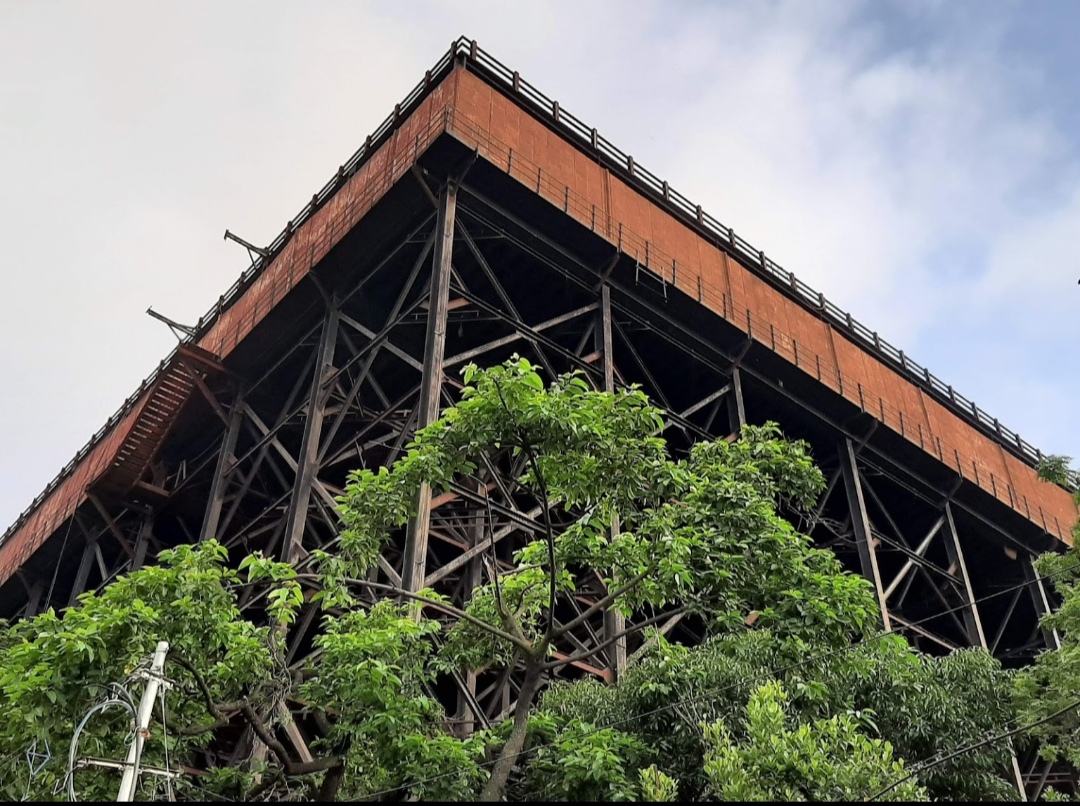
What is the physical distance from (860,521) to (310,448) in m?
13.6

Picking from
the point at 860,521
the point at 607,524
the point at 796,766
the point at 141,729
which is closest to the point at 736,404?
the point at 860,521

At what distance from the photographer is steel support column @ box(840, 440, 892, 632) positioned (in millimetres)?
24936

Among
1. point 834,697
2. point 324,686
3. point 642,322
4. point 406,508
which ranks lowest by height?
point 324,686

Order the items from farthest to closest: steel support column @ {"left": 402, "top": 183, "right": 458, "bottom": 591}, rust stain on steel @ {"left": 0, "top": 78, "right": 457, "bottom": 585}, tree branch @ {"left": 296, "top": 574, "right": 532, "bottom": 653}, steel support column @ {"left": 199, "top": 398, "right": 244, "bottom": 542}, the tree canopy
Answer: steel support column @ {"left": 199, "top": 398, "right": 244, "bottom": 542}
rust stain on steel @ {"left": 0, "top": 78, "right": 457, "bottom": 585}
steel support column @ {"left": 402, "top": 183, "right": 458, "bottom": 591}
tree branch @ {"left": 296, "top": 574, "right": 532, "bottom": 653}
the tree canopy

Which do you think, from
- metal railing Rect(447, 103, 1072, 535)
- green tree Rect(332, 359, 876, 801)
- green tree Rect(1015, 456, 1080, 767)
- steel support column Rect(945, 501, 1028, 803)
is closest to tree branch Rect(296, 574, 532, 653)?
green tree Rect(332, 359, 876, 801)

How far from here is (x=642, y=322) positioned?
2405 centimetres

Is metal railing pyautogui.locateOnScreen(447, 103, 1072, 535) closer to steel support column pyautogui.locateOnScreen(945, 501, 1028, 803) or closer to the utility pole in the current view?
steel support column pyautogui.locateOnScreen(945, 501, 1028, 803)

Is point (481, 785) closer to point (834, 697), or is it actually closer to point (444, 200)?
point (834, 697)

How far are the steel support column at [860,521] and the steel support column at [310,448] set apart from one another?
1280 cm

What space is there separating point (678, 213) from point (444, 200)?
7.65 m

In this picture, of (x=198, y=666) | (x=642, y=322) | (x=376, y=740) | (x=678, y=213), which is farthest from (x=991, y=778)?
(x=678, y=213)

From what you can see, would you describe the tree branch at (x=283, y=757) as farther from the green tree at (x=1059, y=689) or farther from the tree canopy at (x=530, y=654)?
the green tree at (x=1059, y=689)

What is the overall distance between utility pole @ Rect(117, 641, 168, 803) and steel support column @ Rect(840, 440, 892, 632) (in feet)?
60.0

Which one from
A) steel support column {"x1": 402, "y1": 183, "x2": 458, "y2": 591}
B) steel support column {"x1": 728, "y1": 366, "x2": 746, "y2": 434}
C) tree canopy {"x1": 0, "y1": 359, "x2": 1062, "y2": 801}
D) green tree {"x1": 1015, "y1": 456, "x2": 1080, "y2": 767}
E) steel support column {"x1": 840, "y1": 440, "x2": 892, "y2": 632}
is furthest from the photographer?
steel support column {"x1": 840, "y1": 440, "x2": 892, "y2": 632}
